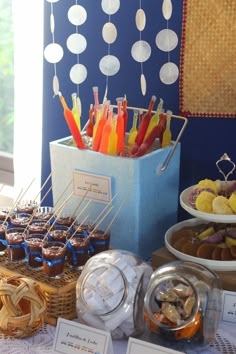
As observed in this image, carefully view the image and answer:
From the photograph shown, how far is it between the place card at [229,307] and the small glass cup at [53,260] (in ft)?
0.99

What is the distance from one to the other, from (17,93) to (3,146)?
40 cm

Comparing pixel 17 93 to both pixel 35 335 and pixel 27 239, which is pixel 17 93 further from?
pixel 35 335

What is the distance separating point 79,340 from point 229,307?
270mm

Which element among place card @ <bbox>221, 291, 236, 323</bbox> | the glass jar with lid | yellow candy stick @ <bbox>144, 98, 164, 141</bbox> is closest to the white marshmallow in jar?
the glass jar with lid

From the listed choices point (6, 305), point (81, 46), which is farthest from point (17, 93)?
point (6, 305)

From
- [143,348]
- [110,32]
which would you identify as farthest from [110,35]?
[143,348]

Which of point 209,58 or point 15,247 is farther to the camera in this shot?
point 209,58

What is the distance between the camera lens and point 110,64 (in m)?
1.39

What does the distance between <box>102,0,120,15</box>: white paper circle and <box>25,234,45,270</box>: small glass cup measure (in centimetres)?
57

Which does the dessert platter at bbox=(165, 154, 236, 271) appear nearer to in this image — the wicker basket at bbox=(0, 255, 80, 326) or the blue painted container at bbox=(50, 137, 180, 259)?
the blue painted container at bbox=(50, 137, 180, 259)

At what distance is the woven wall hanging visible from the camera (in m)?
1.30

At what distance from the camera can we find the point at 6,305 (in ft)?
3.28

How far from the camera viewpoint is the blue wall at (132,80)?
55.0 inches

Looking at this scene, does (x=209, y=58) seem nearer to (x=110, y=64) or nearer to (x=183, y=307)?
(x=110, y=64)
